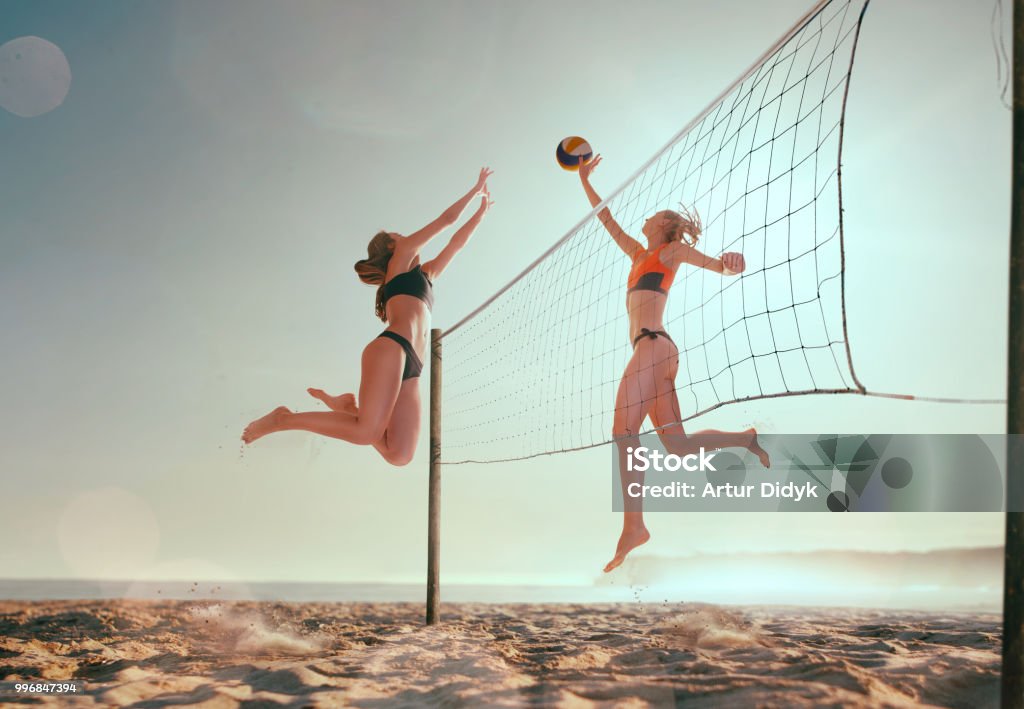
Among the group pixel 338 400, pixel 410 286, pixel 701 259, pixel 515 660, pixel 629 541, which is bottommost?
pixel 515 660

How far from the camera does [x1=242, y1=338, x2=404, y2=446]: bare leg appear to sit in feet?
11.7

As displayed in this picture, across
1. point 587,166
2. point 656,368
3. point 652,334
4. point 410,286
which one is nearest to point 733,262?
point 652,334

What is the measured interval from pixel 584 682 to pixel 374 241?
242 cm

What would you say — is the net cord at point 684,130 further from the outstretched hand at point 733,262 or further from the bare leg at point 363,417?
the bare leg at point 363,417

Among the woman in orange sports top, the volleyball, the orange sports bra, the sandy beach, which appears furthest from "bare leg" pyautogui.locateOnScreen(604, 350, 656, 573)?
the volleyball

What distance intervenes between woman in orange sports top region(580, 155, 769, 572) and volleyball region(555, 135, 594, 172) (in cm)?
75

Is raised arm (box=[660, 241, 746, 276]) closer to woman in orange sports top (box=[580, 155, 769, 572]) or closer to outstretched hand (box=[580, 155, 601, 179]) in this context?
woman in orange sports top (box=[580, 155, 769, 572])

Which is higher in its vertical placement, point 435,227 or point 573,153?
point 573,153

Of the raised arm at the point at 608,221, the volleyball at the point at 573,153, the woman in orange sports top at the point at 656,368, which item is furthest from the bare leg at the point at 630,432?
the volleyball at the point at 573,153

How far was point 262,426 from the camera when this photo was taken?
358cm

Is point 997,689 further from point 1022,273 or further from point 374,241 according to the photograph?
point 374,241

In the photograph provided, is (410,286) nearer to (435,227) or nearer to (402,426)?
(435,227)

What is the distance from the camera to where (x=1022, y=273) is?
6.50ft

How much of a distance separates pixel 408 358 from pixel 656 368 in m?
1.25
